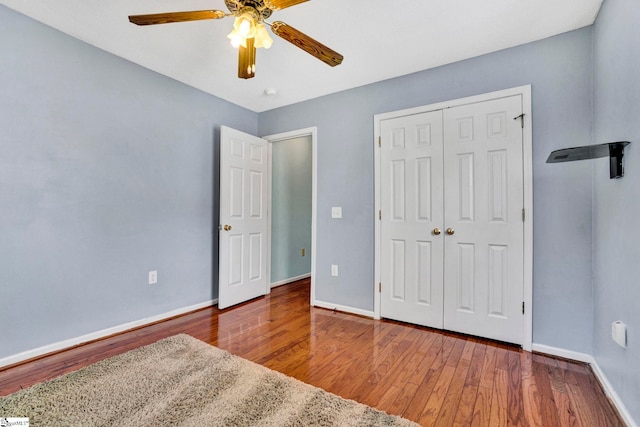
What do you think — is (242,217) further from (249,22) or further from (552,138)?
(552,138)

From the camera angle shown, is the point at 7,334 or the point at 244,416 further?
the point at 7,334

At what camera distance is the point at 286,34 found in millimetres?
1621

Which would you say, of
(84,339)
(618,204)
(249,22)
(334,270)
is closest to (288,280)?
(334,270)

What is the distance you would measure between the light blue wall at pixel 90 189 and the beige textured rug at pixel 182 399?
0.63 metres

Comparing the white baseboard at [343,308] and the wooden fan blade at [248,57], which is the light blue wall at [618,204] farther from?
the wooden fan blade at [248,57]

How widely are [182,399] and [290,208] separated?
3080 millimetres

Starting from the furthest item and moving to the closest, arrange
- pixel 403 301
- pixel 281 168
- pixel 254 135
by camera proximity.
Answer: pixel 281 168 → pixel 254 135 → pixel 403 301

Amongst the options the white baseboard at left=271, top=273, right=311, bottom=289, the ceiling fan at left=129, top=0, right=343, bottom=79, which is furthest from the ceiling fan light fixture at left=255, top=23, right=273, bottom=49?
the white baseboard at left=271, top=273, right=311, bottom=289

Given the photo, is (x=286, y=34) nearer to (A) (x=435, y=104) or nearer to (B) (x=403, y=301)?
(A) (x=435, y=104)

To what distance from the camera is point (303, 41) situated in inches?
65.3

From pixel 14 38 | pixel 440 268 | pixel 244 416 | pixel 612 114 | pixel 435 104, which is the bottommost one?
pixel 244 416

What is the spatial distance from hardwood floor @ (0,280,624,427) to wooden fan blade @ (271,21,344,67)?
2039 mm

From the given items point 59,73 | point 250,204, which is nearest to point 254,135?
point 250,204

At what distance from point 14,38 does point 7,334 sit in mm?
2048
